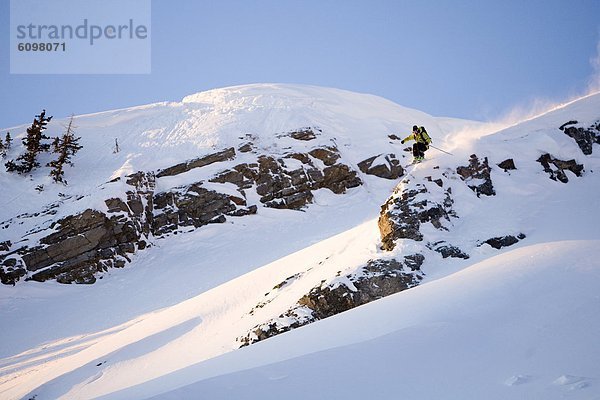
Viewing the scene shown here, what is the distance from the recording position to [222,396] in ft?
12.3

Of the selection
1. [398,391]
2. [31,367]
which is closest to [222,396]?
[398,391]

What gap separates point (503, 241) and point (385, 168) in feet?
56.9

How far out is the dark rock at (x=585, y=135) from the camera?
1602cm

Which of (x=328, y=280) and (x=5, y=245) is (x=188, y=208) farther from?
(x=328, y=280)

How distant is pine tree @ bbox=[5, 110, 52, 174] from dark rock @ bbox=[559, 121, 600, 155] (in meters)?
31.9

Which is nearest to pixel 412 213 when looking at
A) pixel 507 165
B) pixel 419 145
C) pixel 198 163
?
pixel 419 145

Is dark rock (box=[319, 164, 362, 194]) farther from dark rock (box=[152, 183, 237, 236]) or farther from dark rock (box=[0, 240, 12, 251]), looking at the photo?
dark rock (box=[0, 240, 12, 251])

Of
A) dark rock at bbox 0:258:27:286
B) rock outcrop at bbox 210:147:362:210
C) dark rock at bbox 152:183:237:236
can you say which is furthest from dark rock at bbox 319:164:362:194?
dark rock at bbox 0:258:27:286

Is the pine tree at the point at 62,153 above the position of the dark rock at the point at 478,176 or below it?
above

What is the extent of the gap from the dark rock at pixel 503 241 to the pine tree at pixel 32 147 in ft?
97.9

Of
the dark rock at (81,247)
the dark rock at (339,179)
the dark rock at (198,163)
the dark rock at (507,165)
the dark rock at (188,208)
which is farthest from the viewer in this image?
the dark rock at (339,179)

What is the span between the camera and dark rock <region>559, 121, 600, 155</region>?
1602cm

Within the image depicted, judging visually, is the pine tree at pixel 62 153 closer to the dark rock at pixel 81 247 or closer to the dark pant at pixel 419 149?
the dark rock at pixel 81 247

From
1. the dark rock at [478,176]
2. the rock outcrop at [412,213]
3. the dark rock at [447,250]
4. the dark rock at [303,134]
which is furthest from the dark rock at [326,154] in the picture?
the dark rock at [447,250]
